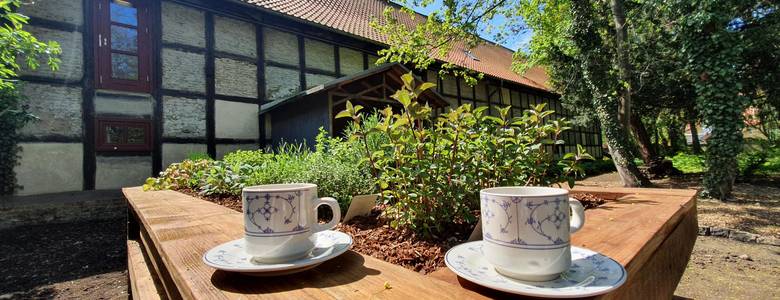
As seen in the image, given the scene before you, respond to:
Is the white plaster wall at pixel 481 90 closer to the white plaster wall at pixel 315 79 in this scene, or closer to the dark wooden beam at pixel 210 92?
the white plaster wall at pixel 315 79

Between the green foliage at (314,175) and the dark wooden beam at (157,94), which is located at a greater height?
the dark wooden beam at (157,94)

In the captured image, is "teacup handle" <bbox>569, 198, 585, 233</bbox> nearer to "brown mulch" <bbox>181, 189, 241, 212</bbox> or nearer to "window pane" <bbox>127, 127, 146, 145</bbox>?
"brown mulch" <bbox>181, 189, 241, 212</bbox>

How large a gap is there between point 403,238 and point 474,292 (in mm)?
541

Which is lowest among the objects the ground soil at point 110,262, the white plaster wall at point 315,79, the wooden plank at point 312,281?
the ground soil at point 110,262

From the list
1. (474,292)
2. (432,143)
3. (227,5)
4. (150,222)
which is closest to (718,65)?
(432,143)

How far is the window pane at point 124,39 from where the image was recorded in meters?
6.32

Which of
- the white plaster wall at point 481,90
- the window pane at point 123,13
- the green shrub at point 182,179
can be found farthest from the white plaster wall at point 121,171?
the white plaster wall at point 481,90

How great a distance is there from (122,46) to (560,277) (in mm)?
8188

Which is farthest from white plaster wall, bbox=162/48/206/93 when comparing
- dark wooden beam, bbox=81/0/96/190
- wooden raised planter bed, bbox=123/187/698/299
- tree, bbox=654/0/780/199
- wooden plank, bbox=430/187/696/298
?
tree, bbox=654/0/780/199

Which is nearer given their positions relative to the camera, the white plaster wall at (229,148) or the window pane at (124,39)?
the window pane at (124,39)

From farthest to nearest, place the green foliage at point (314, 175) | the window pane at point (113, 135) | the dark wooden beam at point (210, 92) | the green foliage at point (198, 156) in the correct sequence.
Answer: the dark wooden beam at point (210, 92) < the window pane at point (113, 135) < the green foliage at point (198, 156) < the green foliage at point (314, 175)

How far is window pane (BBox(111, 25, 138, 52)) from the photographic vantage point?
6.32m

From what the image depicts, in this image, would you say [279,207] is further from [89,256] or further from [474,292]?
[89,256]

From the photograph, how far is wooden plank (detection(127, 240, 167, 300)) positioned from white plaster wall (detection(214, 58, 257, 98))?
5579mm
